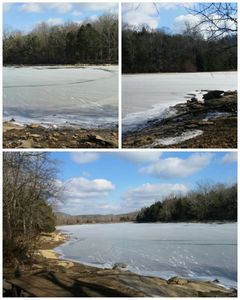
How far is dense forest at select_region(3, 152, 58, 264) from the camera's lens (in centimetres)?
568

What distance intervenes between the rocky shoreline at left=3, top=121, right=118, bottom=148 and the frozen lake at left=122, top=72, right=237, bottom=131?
0.98 feet

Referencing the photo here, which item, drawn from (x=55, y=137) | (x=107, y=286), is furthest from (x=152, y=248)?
(x=55, y=137)

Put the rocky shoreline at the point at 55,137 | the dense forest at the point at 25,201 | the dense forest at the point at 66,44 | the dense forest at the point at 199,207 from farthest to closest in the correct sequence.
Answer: the dense forest at the point at 25,201, the dense forest at the point at 199,207, the dense forest at the point at 66,44, the rocky shoreline at the point at 55,137

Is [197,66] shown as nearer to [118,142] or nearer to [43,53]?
[118,142]

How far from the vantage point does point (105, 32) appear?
5258 mm

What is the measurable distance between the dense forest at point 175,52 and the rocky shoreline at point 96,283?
2.67m

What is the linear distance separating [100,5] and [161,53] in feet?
3.34

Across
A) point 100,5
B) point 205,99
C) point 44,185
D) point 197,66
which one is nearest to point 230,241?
point 205,99

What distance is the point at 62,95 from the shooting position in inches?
219

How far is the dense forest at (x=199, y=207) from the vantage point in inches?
211

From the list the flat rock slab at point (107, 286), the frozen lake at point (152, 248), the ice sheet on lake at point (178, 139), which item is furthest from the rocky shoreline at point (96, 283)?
the ice sheet on lake at point (178, 139)

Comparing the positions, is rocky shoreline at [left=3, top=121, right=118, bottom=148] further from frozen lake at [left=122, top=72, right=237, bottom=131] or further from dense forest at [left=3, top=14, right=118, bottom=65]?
dense forest at [left=3, top=14, right=118, bottom=65]

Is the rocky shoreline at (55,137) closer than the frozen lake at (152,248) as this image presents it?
Yes

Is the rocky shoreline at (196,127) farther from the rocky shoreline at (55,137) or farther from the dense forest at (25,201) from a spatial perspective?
the dense forest at (25,201)
